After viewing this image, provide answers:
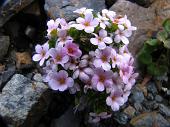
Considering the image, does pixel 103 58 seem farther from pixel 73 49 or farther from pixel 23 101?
pixel 23 101

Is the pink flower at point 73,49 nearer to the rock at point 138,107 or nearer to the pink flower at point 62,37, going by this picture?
the pink flower at point 62,37

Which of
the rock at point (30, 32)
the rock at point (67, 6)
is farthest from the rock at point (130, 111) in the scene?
the rock at point (30, 32)

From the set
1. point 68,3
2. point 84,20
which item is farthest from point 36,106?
point 68,3

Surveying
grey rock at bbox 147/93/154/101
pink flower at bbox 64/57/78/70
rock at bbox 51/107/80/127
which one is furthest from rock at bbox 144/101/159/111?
pink flower at bbox 64/57/78/70

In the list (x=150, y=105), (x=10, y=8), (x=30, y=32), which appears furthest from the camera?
(x=30, y=32)

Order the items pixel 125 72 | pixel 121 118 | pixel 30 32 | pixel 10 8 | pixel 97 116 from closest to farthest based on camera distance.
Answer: pixel 125 72 → pixel 97 116 → pixel 121 118 → pixel 10 8 → pixel 30 32

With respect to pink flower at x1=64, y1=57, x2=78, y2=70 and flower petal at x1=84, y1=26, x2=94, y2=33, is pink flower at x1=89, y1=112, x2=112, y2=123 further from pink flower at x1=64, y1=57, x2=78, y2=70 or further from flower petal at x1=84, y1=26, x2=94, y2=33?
flower petal at x1=84, y1=26, x2=94, y2=33

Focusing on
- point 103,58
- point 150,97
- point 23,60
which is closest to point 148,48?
point 150,97

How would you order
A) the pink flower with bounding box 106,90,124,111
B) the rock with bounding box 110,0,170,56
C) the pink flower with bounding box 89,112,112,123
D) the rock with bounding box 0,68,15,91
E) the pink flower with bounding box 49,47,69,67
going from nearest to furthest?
the pink flower with bounding box 49,47,69,67
the pink flower with bounding box 106,90,124,111
the pink flower with bounding box 89,112,112,123
the rock with bounding box 0,68,15,91
the rock with bounding box 110,0,170,56
